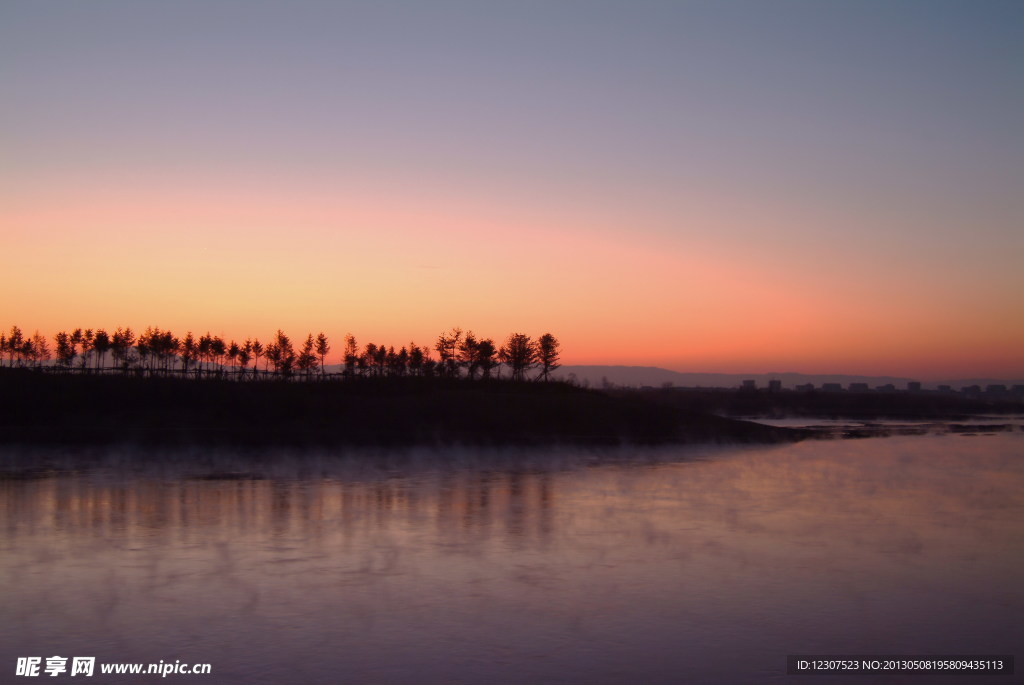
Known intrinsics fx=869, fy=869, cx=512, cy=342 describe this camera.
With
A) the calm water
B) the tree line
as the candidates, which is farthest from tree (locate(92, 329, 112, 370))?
the calm water

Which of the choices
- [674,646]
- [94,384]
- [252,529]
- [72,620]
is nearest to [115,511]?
[252,529]

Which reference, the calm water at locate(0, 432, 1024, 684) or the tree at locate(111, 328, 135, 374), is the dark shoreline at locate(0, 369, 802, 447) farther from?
the tree at locate(111, 328, 135, 374)

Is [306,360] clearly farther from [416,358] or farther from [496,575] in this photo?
[496,575]

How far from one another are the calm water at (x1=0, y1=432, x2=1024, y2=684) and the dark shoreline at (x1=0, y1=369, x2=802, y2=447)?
408 inches

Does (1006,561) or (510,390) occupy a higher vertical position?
(510,390)

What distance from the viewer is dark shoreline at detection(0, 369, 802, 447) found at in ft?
106

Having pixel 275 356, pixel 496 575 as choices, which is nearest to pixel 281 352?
pixel 275 356

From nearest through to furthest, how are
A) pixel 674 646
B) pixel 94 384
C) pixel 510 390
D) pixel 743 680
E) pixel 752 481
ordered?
1. pixel 743 680
2. pixel 674 646
3. pixel 752 481
4. pixel 94 384
5. pixel 510 390

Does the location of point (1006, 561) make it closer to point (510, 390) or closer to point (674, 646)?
point (674, 646)

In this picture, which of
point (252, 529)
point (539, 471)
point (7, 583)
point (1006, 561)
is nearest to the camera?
point (7, 583)

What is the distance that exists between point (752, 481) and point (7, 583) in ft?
56.8

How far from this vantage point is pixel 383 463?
2570cm

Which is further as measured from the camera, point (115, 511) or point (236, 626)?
point (115, 511)

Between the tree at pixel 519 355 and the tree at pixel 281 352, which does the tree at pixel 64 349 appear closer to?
the tree at pixel 281 352
